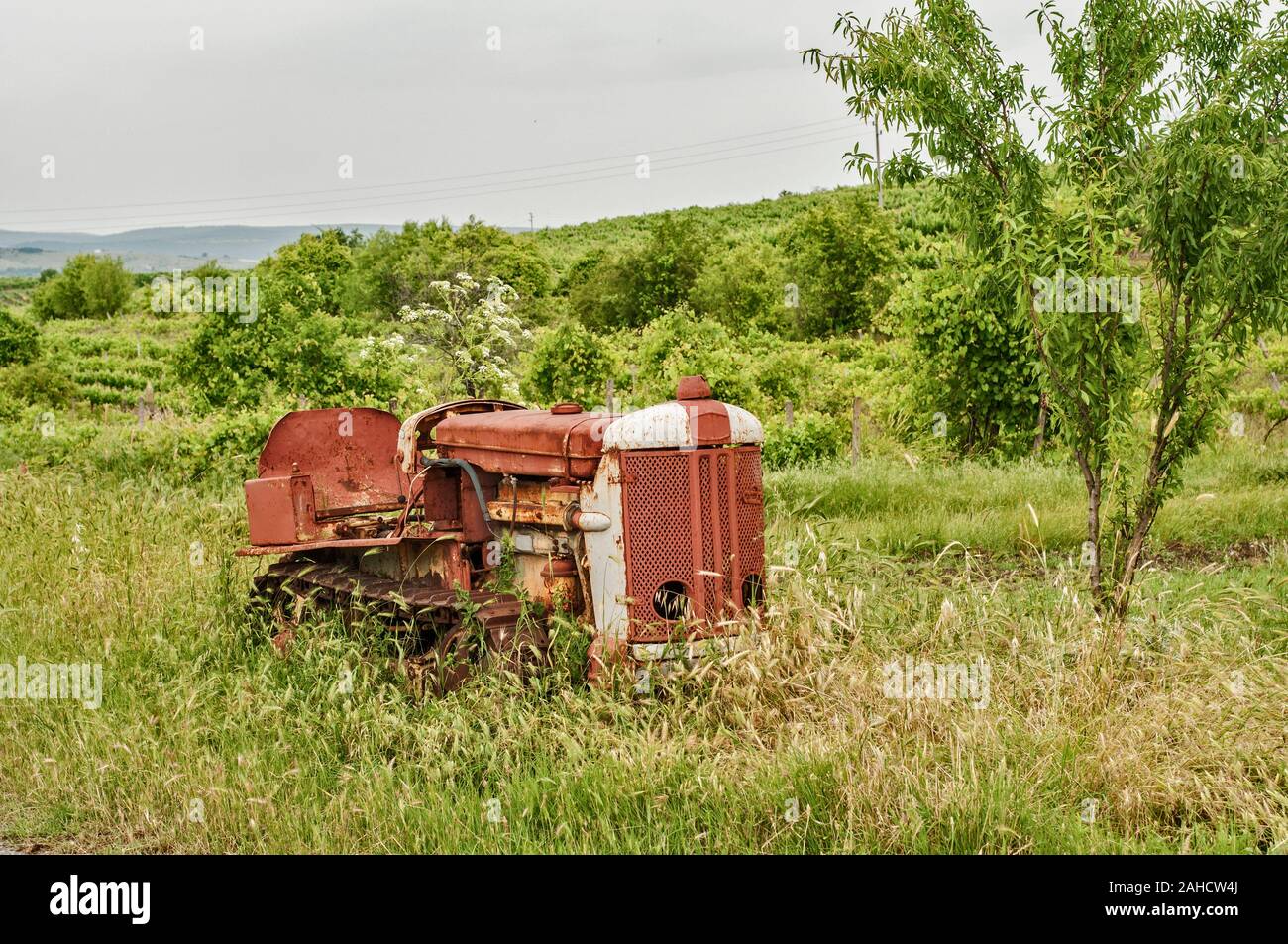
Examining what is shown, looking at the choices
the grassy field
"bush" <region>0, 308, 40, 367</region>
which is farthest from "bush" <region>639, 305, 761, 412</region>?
"bush" <region>0, 308, 40, 367</region>

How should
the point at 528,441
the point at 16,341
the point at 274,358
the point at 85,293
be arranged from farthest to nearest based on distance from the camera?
the point at 85,293
the point at 16,341
the point at 274,358
the point at 528,441

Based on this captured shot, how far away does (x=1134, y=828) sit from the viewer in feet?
14.2

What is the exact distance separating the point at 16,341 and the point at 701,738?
2946 centimetres

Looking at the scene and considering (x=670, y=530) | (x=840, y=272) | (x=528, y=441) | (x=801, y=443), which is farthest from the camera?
(x=840, y=272)

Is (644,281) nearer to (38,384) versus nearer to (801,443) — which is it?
(38,384)

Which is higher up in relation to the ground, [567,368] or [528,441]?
[567,368]

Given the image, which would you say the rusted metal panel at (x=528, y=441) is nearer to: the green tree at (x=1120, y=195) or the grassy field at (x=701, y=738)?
the grassy field at (x=701, y=738)

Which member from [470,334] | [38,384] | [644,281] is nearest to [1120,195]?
[470,334]

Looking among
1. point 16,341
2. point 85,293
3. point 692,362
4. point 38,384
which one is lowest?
point 692,362

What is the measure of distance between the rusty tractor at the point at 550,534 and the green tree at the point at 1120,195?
178 centimetres

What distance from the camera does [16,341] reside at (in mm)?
29438

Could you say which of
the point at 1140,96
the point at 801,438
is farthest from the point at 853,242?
the point at 1140,96
